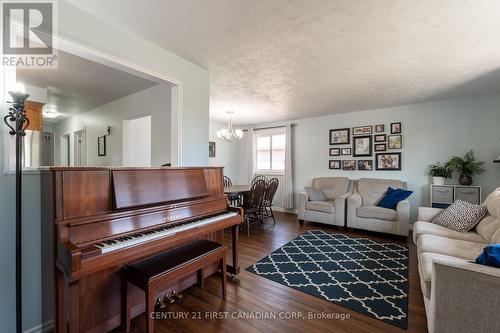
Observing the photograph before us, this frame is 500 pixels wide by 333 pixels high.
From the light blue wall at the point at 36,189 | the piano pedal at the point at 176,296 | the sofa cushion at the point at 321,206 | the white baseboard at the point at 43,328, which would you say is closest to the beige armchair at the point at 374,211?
the sofa cushion at the point at 321,206

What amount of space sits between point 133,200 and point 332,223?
11.8ft

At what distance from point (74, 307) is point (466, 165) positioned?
5.18 m

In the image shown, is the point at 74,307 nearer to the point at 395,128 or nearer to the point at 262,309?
the point at 262,309

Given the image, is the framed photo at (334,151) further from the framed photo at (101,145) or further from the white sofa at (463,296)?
the framed photo at (101,145)

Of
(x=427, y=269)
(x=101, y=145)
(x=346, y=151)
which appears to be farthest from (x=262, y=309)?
(x=101, y=145)

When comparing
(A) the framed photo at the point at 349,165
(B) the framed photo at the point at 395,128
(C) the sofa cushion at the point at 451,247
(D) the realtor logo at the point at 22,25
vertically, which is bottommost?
(C) the sofa cushion at the point at 451,247

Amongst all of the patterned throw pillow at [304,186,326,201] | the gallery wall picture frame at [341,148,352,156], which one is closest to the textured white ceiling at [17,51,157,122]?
the patterned throw pillow at [304,186,326,201]

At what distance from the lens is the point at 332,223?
165 inches

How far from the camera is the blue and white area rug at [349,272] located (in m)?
1.93

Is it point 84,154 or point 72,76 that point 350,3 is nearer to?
point 72,76

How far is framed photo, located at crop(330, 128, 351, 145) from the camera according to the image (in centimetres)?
491

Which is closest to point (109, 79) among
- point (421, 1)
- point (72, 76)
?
point (72, 76)

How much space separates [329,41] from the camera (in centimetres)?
212

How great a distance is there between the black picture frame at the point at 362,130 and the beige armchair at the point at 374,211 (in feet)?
3.26
